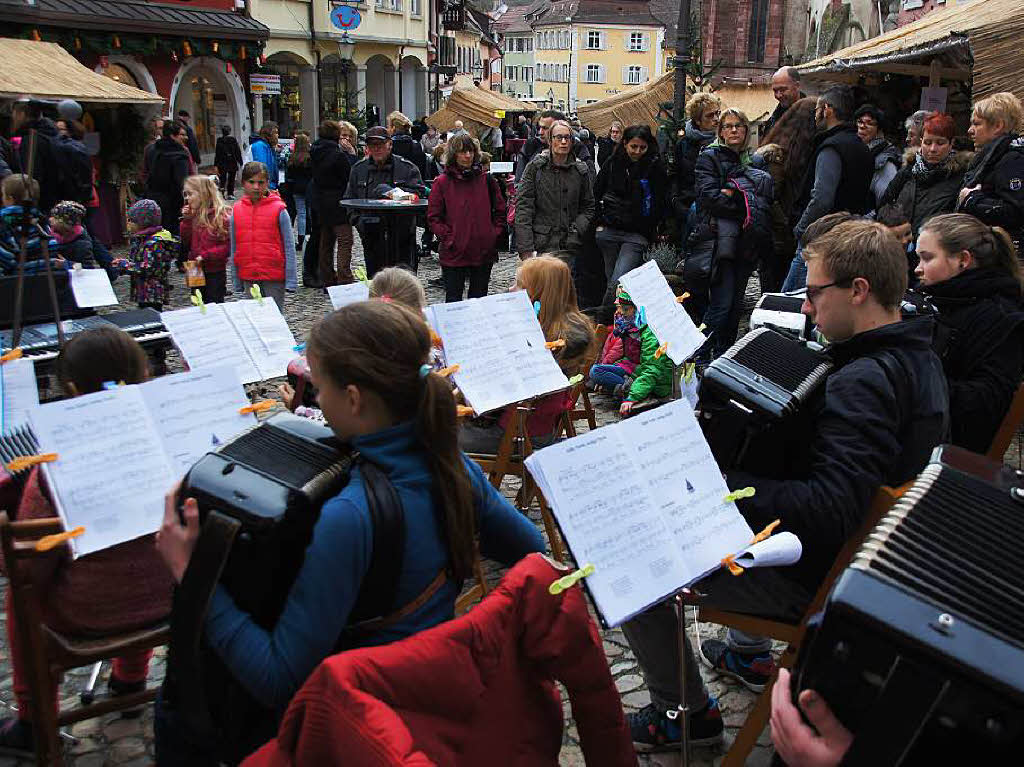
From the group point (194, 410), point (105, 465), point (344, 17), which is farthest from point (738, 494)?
point (344, 17)

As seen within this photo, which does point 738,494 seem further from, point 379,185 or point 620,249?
point 379,185

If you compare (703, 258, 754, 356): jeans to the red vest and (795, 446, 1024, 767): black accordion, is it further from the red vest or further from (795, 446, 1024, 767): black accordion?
(795, 446, 1024, 767): black accordion

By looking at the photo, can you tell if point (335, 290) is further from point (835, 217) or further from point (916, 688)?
point (916, 688)

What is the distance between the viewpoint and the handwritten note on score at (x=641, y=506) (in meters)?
2.03

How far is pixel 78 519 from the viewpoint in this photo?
245 cm

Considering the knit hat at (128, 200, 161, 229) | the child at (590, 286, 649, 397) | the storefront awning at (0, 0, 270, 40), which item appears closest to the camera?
the child at (590, 286, 649, 397)

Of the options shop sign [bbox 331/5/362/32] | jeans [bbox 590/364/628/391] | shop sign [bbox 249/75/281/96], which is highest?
shop sign [bbox 331/5/362/32]

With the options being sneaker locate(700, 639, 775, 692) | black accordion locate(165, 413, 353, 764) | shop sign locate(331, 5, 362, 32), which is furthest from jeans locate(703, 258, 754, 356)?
shop sign locate(331, 5, 362, 32)

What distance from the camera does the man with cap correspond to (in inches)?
366

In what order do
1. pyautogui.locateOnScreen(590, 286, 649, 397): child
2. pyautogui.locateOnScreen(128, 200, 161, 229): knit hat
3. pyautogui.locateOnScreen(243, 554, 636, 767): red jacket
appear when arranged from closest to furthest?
pyautogui.locateOnScreen(243, 554, 636, 767): red jacket
pyautogui.locateOnScreen(590, 286, 649, 397): child
pyautogui.locateOnScreen(128, 200, 161, 229): knit hat

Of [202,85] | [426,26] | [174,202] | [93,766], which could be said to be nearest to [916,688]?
[93,766]

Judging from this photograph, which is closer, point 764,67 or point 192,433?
point 192,433

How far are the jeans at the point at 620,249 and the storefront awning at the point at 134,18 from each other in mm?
12827

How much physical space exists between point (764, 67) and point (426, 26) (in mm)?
15748
